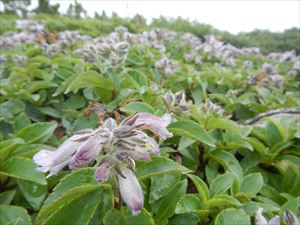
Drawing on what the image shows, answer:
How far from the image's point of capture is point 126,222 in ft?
2.80

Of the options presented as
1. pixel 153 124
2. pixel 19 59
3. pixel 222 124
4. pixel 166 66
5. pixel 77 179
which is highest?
pixel 153 124

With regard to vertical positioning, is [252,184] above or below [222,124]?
below

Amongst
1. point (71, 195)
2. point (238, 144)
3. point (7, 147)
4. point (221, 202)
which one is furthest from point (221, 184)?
point (7, 147)

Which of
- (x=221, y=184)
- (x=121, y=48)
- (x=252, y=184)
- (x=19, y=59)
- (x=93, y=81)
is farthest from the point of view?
(x=19, y=59)

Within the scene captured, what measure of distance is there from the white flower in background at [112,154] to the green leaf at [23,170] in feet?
1.17

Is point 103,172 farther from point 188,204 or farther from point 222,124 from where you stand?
point 222,124

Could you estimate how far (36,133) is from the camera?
1456mm

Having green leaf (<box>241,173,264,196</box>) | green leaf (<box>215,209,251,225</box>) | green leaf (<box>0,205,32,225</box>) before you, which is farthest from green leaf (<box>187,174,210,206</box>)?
green leaf (<box>0,205,32,225</box>)

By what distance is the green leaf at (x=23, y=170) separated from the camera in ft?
3.75

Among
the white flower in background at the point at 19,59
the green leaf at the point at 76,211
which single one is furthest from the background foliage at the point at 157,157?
the white flower in background at the point at 19,59

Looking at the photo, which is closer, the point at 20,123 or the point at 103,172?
the point at 103,172

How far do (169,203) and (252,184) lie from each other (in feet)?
1.25

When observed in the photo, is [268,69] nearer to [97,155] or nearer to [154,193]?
A: [154,193]

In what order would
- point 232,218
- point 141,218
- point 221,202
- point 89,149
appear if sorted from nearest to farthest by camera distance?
point 89,149 → point 141,218 → point 232,218 → point 221,202
